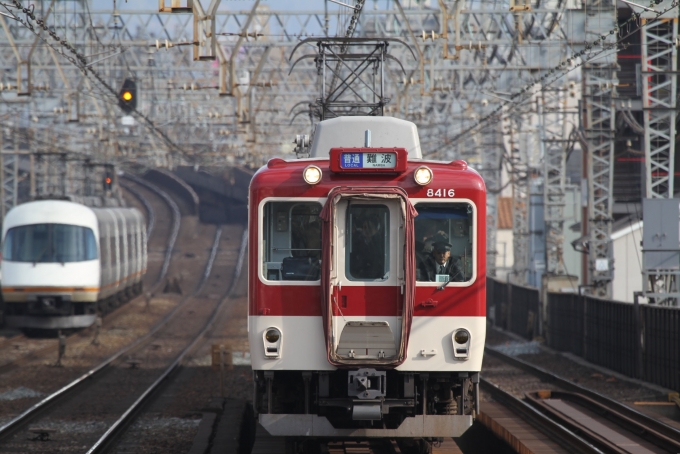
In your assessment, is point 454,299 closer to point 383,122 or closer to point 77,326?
point 383,122

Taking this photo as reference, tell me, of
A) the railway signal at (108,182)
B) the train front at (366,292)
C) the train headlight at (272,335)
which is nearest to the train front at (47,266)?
the railway signal at (108,182)

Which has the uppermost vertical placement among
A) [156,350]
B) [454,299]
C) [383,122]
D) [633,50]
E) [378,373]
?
[633,50]

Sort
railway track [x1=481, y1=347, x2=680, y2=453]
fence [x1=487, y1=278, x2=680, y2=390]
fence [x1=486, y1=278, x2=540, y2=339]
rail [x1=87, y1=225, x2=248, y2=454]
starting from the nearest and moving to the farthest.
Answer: railway track [x1=481, y1=347, x2=680, y2=453] < rail [x1=87, y1=225, x2=248, y2=454] < fence [x1=487, y1=278, x2=680, y2=390] < fence [x1=486, y1=278, x2=540, y2=339]

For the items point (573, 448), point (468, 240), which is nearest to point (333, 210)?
point (468, 240)

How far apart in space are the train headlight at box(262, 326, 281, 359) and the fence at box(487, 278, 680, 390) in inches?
357

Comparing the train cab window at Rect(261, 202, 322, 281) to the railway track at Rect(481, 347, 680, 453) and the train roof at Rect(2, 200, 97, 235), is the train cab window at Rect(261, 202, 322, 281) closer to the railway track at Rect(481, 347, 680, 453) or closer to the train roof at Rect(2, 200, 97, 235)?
the railway track at Rect(481, 347, 680, 453)

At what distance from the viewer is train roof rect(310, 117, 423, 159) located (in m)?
10.1

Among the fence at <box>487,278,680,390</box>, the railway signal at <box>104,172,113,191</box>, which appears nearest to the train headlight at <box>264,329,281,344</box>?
the fence at <box>487,278,680,390</box>

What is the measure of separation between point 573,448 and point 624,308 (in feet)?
26.4

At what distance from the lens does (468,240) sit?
28.6 ft

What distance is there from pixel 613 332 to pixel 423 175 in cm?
1115

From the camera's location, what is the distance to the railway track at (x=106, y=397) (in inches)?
460

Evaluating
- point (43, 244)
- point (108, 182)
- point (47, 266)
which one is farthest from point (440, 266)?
point (108, 182)

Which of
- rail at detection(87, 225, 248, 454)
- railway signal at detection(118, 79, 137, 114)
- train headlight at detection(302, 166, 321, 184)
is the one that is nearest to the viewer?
train headlight at detection(302, 166, 321, 184)
